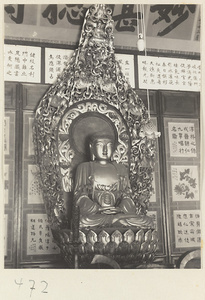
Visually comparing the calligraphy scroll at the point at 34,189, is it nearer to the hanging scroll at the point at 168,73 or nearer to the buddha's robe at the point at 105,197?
the buddha's robe at the point at 105,197

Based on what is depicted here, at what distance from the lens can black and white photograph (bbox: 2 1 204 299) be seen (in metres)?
3.48

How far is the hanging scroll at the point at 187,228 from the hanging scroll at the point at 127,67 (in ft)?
4.67

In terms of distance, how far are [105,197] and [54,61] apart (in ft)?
4.97

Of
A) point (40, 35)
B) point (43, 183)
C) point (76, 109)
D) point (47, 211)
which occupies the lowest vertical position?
point (47, 211)

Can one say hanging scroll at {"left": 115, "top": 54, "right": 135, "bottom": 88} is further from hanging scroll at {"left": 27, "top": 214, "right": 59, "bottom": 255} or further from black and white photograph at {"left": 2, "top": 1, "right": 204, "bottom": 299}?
hanging scroll at {"left": 27, "top": 214, "right": 59, "bottom": 255}

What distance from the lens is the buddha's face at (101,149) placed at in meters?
3.68

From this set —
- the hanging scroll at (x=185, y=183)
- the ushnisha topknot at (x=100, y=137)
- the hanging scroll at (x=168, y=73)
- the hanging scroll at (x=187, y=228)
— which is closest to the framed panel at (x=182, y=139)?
the hanging scroll at (x=185, y=183)

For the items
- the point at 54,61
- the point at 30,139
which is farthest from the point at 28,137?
the point at 54,61

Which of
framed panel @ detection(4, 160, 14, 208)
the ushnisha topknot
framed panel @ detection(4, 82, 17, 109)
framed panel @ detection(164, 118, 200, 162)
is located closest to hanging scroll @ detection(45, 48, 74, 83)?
framed panel @ detection(4, 82, 17, 109)

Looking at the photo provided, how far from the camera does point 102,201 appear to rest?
11.4 ft

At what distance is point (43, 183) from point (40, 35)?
4.99 feet
